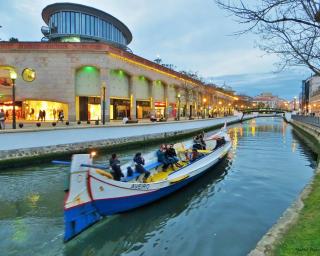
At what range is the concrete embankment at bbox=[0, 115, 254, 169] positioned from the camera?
2014cm

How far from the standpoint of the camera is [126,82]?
166ft

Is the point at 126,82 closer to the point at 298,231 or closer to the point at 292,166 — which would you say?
the point at 292,166

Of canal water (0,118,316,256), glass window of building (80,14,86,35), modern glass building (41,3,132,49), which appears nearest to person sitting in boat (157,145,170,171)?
canal water (0,118,316,256)

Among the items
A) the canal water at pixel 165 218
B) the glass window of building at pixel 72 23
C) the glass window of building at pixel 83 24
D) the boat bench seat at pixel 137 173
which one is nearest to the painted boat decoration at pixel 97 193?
the boat bench seat at pixel 137 173

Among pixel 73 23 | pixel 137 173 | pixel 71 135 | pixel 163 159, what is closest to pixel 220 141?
pixel 163 159

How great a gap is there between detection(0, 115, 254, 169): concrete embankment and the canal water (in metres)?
1.82

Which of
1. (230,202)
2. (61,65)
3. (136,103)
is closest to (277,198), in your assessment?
(230,202)

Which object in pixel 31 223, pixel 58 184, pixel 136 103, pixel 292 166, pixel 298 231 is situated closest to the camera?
pixel 298 231

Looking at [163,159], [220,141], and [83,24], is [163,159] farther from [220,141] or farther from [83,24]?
[83,24]

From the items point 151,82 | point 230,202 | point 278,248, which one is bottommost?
point 230,202

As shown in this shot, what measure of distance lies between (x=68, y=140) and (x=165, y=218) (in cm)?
1482

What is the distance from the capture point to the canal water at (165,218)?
9.27 m

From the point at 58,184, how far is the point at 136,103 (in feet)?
132

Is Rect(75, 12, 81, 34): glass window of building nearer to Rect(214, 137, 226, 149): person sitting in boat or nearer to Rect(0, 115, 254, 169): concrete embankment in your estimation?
Rect(0, 115, 254, 169): concrete embankment
